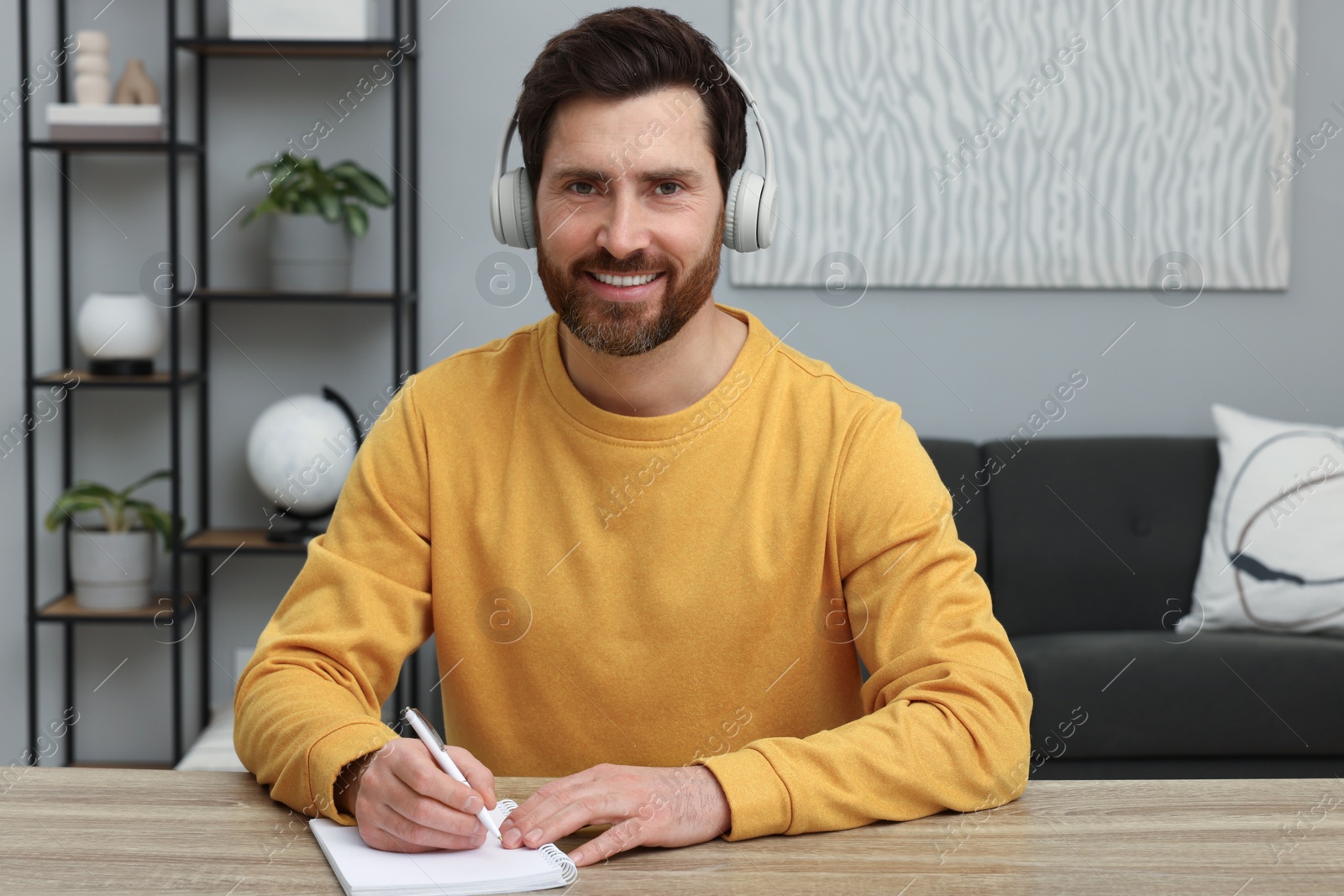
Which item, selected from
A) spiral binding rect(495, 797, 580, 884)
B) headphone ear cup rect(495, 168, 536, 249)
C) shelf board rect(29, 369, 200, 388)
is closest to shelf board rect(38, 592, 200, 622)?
shelf board rect(29, 369, 200, 388)

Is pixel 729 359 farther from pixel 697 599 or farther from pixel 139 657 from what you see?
pixel 139 657

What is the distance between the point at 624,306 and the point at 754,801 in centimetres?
56

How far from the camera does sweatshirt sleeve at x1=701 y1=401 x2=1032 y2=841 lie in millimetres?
940

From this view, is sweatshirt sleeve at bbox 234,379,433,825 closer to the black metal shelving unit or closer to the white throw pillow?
the black metal shelving unit

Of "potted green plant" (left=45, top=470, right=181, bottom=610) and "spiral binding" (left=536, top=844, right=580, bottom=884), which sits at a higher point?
"spiral binding" (left=536, top=844, right=580, bottom=884)

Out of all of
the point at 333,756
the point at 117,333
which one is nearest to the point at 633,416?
the point at 333,756

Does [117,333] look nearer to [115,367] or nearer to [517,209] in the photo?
[115,367]

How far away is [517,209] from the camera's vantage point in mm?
1346

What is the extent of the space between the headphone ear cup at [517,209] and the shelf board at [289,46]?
59.3 inches

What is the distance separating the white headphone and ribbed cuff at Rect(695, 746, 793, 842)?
61cm

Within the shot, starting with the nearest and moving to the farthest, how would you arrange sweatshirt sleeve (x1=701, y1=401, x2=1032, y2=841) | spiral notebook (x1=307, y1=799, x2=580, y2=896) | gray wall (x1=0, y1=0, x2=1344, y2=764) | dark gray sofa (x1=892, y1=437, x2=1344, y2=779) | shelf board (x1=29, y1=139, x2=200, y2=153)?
1. spiral notebook (x1=307, y1=799, x2=580, y2=896)
2. sweatshirt sleeve (x1=701, y1=401, x2=1032, y2=841)
3. dark gray sofa (x1=892, y1=437, x2=1344, y2=779)
4. shelf board (x1=29, y1=139, x2=200, y2=153)
5. gray wall (x1=0, y1=0, x2=1344, y2=764)

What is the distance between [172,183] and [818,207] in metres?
1.48

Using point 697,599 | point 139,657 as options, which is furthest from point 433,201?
point 697,599

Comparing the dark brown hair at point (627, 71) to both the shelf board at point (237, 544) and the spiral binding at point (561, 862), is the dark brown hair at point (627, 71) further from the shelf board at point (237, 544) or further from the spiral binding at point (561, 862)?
the shelf board at point (237, 544)
